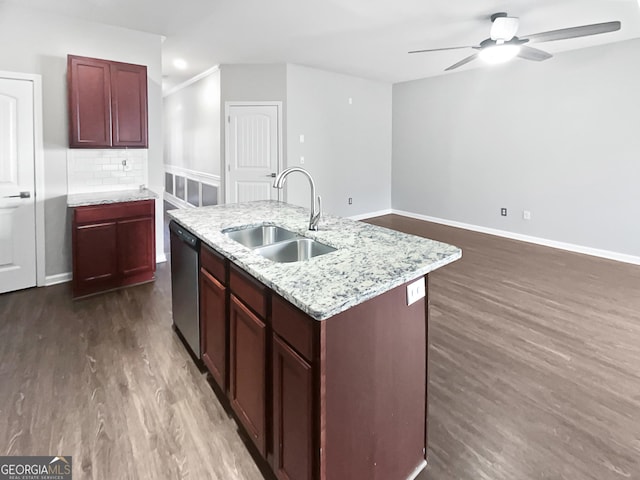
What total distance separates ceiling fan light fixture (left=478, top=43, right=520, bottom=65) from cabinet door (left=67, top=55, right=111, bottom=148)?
145 inches

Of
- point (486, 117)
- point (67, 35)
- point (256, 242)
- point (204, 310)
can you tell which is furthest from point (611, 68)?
point (67, 35)

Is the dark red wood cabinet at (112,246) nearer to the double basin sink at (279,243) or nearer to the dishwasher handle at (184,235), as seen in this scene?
the dishwasher handle at (184,235)

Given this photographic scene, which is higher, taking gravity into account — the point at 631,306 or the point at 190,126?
the point at 190,126

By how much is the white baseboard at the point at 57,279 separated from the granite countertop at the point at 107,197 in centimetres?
83

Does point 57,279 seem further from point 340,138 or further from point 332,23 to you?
point 340,138

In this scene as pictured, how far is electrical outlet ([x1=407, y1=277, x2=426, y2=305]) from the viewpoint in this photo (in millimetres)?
1518

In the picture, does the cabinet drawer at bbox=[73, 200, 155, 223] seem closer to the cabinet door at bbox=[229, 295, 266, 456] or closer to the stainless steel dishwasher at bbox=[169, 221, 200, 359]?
the stainless steel dishwasher at bbox=[169, 221, 200, 359]

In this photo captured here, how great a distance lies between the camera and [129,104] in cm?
385

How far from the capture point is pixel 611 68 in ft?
15.5

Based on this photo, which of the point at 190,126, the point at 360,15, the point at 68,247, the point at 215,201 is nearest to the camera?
the point at 360,15

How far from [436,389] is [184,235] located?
69.9 inches

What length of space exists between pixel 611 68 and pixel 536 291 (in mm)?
3100

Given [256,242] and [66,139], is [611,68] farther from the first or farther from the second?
[66,139]

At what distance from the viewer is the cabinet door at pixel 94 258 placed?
3471mm
